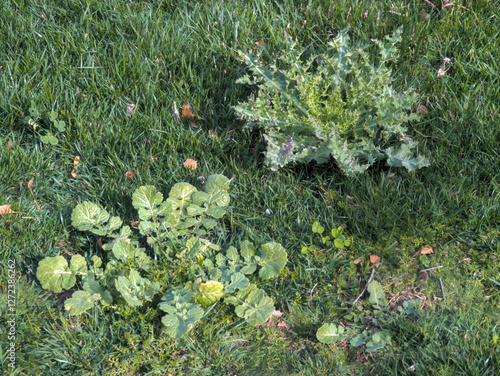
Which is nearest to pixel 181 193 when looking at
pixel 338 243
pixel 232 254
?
pixel 232 254

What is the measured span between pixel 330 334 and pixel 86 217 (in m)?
1.47

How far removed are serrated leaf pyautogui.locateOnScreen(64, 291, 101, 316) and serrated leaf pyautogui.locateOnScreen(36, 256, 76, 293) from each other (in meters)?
0.12

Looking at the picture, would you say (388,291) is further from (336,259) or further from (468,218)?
(468,218)

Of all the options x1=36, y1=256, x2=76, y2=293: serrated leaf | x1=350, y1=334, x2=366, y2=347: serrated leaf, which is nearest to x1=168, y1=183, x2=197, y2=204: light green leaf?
x1=36, y1=256, x2=76, y2=293: serrated leaf

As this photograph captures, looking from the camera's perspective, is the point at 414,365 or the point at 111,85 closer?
the point at 414,365

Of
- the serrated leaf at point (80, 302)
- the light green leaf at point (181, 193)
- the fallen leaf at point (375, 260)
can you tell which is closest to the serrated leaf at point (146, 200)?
the light green leaf at point (181, 193)

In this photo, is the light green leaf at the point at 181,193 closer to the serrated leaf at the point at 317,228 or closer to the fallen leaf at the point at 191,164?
the fallen leaf at the point at 191,164

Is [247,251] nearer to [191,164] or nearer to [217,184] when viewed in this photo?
[217,184]

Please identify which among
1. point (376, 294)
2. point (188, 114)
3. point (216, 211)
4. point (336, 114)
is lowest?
point (376, 294)

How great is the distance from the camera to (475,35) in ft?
10.9

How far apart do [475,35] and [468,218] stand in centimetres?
154

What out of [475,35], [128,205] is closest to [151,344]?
[128,205]

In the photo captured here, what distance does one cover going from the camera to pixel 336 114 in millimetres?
2824

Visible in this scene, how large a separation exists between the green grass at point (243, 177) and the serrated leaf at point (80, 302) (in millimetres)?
136
